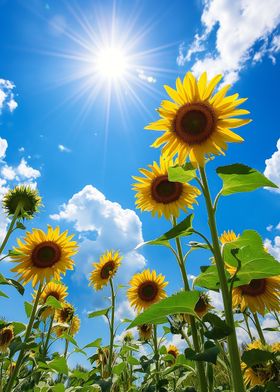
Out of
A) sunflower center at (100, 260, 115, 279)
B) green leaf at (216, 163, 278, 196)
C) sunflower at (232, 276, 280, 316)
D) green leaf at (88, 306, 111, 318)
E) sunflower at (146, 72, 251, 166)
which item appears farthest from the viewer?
sunflower center at (100, 260, 115, 279)

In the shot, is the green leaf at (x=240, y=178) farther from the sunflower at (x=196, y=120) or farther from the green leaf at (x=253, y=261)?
the sunflower at (x=196, y=120)

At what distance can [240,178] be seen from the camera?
2611 millimetres

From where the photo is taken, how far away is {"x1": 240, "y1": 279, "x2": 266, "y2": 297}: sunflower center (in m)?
3.96

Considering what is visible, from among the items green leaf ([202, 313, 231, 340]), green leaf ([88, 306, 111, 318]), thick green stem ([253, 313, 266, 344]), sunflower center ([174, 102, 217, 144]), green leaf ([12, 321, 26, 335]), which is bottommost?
green leaf ([202, 313, 231, 340])

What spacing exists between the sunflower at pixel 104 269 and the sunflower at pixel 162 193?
9.06 ft

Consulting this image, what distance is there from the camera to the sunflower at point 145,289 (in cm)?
709

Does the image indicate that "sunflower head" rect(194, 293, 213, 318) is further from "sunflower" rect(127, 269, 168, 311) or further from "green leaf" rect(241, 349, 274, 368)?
"green leaf" rect(241, 349, 274, 368)

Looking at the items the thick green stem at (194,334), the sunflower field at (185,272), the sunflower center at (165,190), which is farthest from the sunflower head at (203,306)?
the thick green stem at (194,334)

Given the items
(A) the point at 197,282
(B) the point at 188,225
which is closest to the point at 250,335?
(A) the point at 197,282

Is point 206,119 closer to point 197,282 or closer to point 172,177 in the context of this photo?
point 172,177

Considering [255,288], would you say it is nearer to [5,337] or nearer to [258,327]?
[258,327]

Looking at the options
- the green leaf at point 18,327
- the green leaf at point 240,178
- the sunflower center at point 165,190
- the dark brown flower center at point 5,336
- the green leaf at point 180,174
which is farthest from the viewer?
the dark brown flower center at point 5,336

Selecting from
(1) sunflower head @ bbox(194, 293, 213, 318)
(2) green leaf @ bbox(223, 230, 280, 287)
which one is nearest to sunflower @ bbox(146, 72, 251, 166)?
(2) green leaf @ bbox(223, 230, 280, 287)

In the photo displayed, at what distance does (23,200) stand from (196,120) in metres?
3.53
